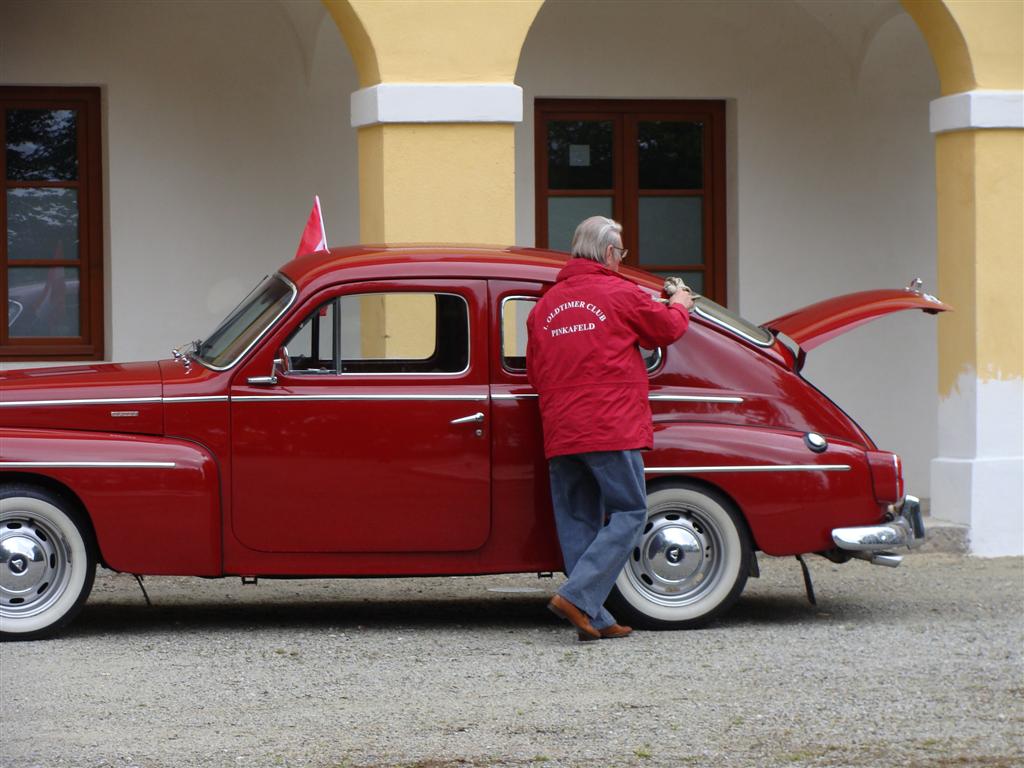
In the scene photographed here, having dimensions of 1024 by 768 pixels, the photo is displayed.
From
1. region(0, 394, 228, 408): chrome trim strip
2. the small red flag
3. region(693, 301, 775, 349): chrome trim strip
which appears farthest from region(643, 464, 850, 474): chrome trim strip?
the small red flag

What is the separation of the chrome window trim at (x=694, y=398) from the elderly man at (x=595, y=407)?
327 millimetres

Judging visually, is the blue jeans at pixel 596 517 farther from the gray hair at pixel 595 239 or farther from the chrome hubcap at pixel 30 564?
the chrome hubcap at pixel 30 564

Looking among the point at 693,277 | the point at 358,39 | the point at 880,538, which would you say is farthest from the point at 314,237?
the point at 693,277

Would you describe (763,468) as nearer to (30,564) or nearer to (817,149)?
(30,564)

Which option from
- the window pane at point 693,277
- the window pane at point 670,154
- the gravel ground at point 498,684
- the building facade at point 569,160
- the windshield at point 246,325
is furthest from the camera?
the window pane at point 693,277

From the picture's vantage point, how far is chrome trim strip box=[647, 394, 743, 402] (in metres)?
7.63

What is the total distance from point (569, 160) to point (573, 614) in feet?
18.8

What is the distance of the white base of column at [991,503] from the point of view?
34.1ft

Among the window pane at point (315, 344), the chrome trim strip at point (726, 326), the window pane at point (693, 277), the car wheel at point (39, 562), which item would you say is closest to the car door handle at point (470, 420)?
the window pane at point (315, 344)

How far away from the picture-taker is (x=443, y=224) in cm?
962

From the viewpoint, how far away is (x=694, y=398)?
765cm

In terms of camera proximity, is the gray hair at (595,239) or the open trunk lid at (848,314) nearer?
the gray hair at (595,239)

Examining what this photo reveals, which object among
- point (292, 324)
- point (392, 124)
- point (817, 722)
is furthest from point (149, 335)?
point (817, 722)

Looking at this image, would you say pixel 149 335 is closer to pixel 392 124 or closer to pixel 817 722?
pixel 392 124
